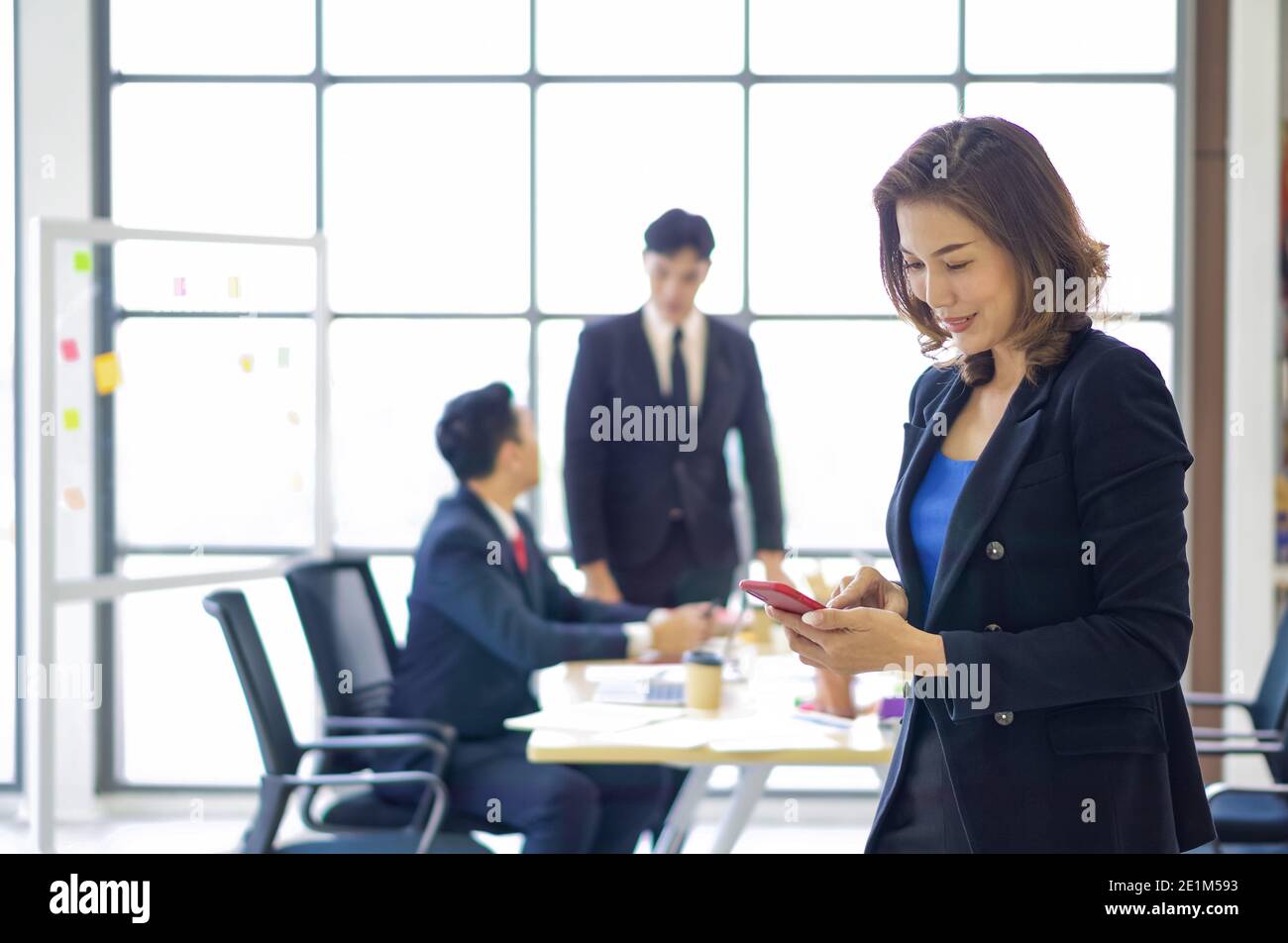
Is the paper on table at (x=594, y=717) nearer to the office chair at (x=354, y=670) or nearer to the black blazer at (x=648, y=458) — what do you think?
the office chair at (x=354, y=670)

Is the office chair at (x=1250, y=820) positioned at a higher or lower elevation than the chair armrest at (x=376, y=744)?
lower

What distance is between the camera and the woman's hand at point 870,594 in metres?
1.49

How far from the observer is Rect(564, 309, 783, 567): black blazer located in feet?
12.0

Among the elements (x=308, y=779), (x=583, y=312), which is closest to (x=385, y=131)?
(x=583, y=312)

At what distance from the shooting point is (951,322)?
1416mm

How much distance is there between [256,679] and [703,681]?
35.0 inches

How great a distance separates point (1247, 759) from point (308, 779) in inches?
127

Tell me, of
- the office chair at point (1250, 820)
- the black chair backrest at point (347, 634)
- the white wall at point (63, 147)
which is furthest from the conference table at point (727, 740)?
the white wall at point (63, 147)

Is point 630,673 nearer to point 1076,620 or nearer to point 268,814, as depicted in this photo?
point 268,814

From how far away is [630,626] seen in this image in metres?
2.95

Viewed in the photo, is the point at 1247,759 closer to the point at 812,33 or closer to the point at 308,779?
the point at 812,33

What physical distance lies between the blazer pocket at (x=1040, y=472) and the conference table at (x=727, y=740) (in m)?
1.00

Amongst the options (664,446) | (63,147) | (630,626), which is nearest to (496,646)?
(630,626)
